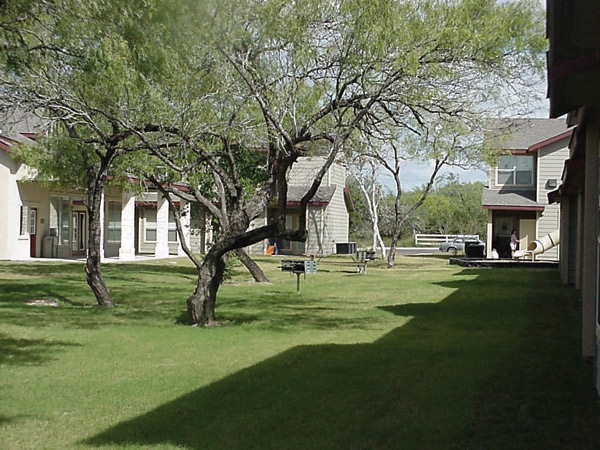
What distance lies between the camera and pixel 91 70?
33.6ft

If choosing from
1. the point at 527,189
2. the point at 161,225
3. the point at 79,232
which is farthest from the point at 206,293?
the point at 527,189

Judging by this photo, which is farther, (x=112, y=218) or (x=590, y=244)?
(x=112, y=218)

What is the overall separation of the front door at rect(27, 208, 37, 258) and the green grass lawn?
49.0 feet

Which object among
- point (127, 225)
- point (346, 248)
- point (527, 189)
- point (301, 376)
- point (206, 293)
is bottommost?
point (301, 376)

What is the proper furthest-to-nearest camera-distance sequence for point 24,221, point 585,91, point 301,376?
point 24,221 < point 301,376 < point 585,91

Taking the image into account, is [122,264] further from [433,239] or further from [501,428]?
[433,239]

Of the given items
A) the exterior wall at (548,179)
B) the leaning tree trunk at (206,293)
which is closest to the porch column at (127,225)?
the exterior wall at (548,179)

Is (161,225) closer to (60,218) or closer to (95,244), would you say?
(60,218)

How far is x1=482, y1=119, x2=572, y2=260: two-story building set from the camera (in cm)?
3681

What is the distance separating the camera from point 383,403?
310 inches

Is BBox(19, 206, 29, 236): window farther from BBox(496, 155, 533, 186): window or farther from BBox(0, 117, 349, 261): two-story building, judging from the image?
BBox(496, 155, 533, 186): window

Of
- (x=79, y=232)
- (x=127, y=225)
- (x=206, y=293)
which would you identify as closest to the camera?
(x=206, y=293)

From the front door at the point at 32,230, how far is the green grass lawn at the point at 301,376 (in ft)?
49.0

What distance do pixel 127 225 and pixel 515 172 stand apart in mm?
17889
